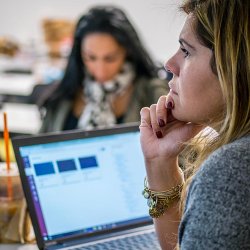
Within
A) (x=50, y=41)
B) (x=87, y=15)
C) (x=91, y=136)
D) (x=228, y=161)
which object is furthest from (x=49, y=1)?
(x=228, y=161)

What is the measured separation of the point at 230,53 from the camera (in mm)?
765

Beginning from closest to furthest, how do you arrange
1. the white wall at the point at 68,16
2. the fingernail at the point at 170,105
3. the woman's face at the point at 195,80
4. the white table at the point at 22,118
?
the woman's face at the point at 195,80, the fingernail at the point at 170,105, the white table at the point at 22,118, the white wall at the point at 68,16

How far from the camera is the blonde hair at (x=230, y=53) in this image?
0.76m

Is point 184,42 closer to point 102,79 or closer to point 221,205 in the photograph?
point 221,205

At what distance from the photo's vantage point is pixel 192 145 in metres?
0.99

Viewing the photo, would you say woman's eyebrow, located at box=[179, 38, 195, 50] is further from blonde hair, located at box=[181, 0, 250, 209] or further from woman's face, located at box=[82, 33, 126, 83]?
woman's face, located at box=[82, 33, 126, 83]

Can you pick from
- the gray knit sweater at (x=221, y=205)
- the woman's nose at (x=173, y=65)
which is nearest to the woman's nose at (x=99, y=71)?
the woman's nose at (x=173, y=65)

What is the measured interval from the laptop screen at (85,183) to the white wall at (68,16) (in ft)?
10.4

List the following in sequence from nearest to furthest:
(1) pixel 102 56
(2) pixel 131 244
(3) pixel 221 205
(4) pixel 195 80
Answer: (3) pixel 221 205, (4) pixel 195 80, (2) pixel 131 244, (1) pixel 102 56

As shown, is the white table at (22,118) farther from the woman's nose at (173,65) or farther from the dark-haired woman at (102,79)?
the woman's nose at (173,65)

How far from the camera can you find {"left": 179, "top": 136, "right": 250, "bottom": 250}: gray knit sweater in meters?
0.68

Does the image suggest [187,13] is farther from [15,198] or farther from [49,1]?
[49,1]

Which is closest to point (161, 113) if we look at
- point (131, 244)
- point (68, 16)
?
point (131, 244)

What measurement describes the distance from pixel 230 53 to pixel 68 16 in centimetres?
408
